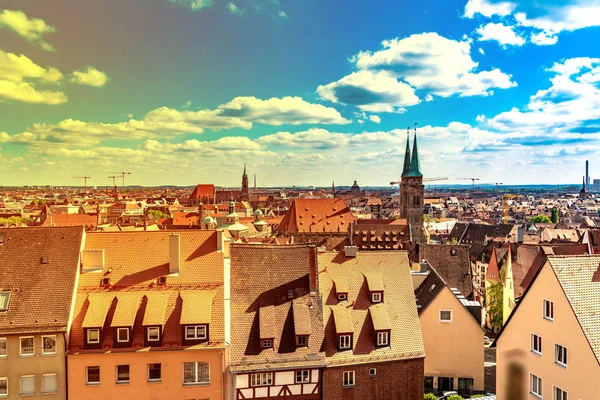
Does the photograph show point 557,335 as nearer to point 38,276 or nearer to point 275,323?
point 275,323

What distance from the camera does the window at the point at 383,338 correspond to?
31.3 m

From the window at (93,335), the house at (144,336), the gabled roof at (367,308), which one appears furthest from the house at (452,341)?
the window at (93,335)

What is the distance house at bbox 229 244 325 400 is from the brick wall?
922mm

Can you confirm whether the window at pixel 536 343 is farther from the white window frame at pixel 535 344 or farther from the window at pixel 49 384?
the window at pixel 49 384

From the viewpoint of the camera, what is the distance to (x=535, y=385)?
24.1 m

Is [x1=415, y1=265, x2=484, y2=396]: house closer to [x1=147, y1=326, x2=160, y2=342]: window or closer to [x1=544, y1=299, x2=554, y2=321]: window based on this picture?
[x1=544, y1=299, x2=554, y2=321]: window

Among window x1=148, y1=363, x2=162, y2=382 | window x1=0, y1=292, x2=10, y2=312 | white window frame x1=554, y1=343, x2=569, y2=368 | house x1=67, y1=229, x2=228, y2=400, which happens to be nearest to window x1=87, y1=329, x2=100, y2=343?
house x1=67, y1=229, x2=228, y2=400

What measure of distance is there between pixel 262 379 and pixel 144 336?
23.7 feet

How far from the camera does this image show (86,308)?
28.5m

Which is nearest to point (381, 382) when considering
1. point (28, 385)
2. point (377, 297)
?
point (377, 297)

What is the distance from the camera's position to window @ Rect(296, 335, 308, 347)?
2975cm

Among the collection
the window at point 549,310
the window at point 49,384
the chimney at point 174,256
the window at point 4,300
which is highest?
the chimney at point 174,256

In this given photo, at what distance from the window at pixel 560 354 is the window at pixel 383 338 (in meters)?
10.8

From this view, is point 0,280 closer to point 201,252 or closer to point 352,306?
point 201,252
